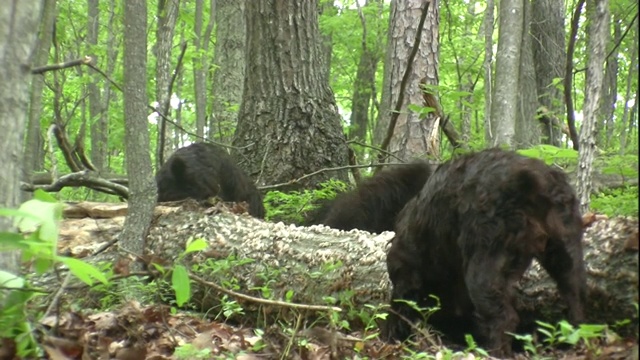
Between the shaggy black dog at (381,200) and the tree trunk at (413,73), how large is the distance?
224 centimetres

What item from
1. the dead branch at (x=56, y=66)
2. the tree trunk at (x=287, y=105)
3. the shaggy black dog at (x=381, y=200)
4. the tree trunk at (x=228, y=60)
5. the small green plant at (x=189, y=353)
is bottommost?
the small green plant at (x=189, y=353)

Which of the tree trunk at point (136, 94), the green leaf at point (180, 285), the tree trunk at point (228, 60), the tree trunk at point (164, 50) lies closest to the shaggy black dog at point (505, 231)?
the green leaf at point (180, 285)

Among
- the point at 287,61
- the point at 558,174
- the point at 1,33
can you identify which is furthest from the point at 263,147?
the point at 1,33

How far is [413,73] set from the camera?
32.4 feet

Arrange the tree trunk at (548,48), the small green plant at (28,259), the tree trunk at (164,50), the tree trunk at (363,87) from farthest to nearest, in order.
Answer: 1. the tree trunk at (363,87)
2. the tree trunk at (548,48)
3. the tree trunk at (164,50)
4. the small green plant at (28,259)

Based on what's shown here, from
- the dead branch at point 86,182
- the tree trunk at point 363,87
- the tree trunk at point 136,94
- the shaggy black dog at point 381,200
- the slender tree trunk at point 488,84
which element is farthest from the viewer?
the tree trunk at point 363,87

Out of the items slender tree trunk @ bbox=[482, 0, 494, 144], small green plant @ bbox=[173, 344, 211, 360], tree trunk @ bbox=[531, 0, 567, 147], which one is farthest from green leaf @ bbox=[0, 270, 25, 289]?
tree trunk @ bbox=[531, 0, 567, 147]

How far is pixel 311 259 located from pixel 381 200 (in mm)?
1993

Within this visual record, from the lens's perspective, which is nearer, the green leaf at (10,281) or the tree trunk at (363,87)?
the green leaf at (10,281)

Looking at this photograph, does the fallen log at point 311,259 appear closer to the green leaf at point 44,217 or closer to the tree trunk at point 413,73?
the green leaf at point 44,217

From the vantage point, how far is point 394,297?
5.17 meters

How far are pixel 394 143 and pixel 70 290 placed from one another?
19.9 feet

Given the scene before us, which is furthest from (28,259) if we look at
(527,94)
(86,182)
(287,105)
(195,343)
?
(527,94)

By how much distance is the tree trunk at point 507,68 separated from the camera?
937cm
